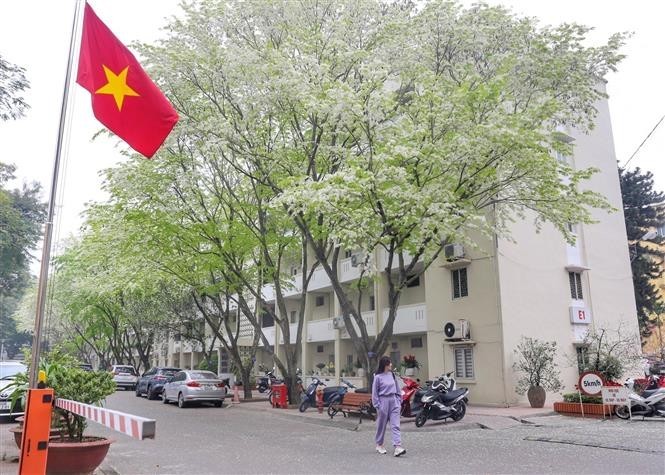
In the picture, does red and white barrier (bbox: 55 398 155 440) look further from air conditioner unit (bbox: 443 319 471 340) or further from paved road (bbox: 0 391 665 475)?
air conditioner unit (bbox: 443 319 471 340)

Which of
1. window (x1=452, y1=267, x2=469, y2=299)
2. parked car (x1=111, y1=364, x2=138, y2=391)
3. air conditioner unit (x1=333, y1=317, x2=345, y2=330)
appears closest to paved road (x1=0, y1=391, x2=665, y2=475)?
window (x1=452, y1=267, x2=469, y2=299)

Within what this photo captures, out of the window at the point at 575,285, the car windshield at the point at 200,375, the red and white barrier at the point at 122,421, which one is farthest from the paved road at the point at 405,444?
the window at the point at 575,285

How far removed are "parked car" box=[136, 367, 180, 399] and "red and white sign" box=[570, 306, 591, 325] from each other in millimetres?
17567

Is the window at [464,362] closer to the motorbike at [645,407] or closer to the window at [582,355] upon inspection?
the window at [582,355]

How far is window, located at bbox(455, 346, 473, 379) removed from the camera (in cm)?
2053

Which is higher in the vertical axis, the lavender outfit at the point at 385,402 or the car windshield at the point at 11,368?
the car windshield at the point at 11,368

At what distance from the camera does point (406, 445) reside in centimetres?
1135

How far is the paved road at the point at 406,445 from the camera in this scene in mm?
8852

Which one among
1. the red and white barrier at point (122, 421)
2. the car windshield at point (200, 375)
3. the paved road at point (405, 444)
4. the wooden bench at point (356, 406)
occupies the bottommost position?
the paved road at point (405, 444)

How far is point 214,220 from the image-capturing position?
20656 millimetres

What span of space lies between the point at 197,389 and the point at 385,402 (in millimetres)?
13389

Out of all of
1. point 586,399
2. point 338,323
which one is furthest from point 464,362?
point 338,323

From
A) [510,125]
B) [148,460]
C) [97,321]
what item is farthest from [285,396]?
[97,321]

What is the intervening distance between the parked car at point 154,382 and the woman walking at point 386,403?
18549 mm
